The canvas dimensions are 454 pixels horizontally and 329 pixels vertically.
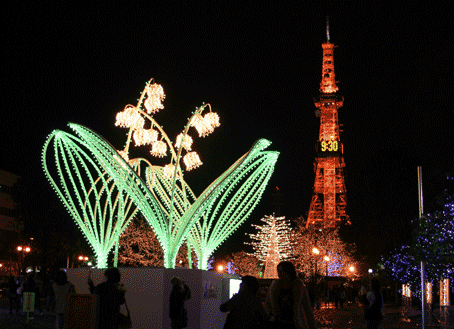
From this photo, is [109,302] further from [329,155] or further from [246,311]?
[329,155]

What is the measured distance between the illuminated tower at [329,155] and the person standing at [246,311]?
3941 inches

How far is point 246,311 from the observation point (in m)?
6.93

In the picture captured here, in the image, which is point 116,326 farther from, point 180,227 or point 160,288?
point 180,227

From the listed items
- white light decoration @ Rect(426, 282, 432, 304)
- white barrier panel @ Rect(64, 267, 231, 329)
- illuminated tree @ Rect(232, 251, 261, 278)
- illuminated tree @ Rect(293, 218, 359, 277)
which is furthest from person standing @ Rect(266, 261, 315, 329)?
illuminated tree @ Rect(232, 251, 261, 278)

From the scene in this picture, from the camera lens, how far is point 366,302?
10.2m

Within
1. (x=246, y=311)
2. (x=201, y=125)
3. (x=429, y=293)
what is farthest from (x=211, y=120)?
(x=429, y=293)

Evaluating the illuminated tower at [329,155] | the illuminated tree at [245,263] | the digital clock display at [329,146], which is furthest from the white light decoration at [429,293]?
the digital clock display at [329,146]

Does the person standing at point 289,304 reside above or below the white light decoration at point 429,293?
above

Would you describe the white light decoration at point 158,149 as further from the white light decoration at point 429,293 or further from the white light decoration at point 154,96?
the white light decoration at point 429,293

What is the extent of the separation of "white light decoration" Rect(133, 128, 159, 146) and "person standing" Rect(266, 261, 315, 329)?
12.9 metres

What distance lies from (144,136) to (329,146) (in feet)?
308

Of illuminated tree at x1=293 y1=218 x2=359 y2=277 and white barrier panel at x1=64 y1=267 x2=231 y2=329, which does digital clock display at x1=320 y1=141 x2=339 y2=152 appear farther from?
white barrier panel at x1=64 y1=267 x2=231 y2=329

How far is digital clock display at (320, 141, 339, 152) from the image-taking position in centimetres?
10988

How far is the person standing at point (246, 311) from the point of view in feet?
22.6
